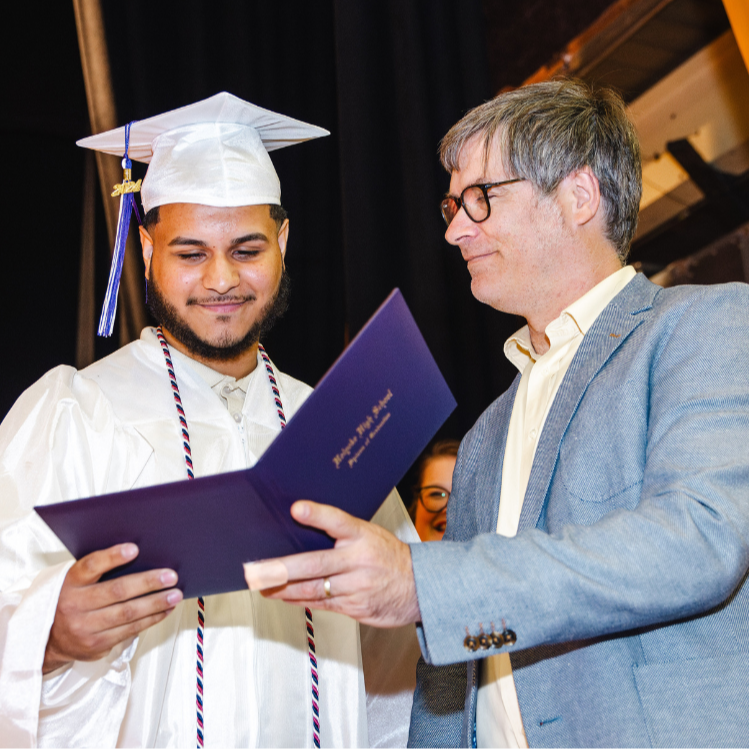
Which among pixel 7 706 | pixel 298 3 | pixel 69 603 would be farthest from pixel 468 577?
pixel 298 3

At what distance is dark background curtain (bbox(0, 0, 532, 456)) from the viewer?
114 inches

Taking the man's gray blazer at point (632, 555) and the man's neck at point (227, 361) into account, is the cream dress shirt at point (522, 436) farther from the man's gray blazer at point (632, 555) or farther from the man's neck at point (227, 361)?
the man's neck at point (227, 361)

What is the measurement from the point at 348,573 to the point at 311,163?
254 centimetres

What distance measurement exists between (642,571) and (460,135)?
115 cm

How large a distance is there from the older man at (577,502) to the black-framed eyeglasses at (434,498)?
109cm

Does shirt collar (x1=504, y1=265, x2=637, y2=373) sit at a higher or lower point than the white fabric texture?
lower

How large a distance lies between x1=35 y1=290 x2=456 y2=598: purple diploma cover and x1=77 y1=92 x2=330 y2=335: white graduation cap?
0.84 m

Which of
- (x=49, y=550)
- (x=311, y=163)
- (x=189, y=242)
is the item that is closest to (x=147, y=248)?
(x=189, y=242)

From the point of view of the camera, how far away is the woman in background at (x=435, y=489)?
2.84 metres

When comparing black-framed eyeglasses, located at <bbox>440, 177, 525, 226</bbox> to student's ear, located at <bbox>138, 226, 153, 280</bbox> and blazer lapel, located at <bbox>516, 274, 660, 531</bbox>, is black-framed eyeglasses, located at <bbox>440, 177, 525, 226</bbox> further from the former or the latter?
student's ear, located at <bbox>138, 226, 153, 280</bbox>

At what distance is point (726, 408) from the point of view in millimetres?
1158

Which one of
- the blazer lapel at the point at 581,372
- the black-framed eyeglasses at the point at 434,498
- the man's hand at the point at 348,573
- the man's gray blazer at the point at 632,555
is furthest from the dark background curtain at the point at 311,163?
the man's hand at the point at 348,573

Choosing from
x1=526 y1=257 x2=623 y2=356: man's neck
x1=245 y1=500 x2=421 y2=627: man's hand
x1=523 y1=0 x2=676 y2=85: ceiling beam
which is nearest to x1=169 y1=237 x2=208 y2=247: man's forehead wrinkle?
x1=526 y1=257 x2=623 y2=356: man's neck

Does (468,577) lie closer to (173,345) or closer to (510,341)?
(510,341)
